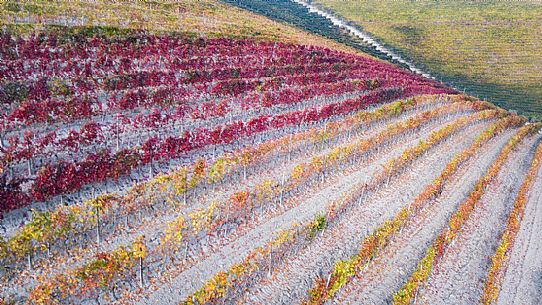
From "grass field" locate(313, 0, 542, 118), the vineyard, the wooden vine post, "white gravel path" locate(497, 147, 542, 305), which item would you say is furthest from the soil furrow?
"grass field" locate(313, 0, 542, 118)

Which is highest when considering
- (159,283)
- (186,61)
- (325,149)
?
(186,61)

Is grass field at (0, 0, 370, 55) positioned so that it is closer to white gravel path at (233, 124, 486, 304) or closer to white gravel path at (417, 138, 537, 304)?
white gravel path at (233, 124, 486, 304)

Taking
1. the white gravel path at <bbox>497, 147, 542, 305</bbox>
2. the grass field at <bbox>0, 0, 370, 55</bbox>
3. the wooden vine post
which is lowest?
the white gravel path at <bbox>497, 147, 542, 305</bbox>

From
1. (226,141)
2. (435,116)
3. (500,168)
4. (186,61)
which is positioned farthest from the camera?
(435,116)

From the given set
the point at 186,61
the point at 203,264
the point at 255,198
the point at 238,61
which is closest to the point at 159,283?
the point at 203,264

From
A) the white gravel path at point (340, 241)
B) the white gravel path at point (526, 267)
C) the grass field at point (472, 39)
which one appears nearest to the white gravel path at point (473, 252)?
the white gravel path at point (526, 267)

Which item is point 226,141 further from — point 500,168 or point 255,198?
point 500,168
